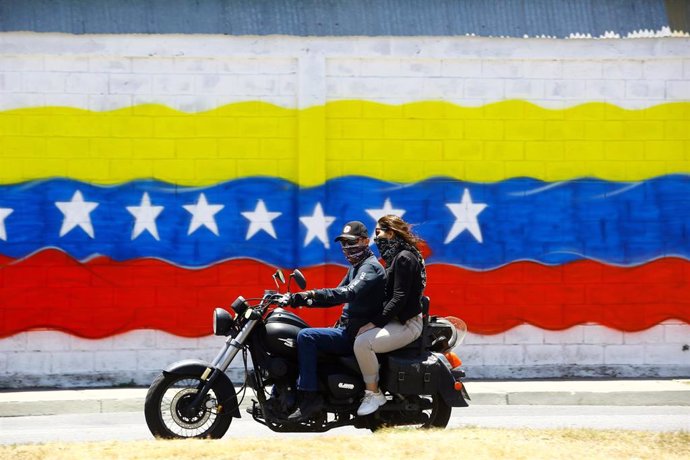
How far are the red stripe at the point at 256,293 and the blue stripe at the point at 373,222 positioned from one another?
135 millimetres

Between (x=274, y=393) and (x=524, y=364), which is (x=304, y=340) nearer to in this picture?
(x=274, y=393)

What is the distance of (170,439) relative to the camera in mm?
7570

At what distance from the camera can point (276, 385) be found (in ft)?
25.3

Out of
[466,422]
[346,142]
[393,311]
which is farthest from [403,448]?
[346,142]

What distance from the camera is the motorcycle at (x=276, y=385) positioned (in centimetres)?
764

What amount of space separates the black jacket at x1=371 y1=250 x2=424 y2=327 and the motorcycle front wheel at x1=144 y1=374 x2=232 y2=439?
1.33 meters

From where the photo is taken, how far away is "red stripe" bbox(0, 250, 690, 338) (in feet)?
39.7

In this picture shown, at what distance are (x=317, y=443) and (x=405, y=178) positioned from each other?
5774mm

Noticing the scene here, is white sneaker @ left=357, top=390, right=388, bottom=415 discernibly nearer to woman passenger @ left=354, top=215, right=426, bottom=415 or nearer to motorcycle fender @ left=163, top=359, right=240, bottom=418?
woman passenger @ left=354, top=215, right=426, bottom=415

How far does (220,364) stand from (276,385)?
422 millimetres

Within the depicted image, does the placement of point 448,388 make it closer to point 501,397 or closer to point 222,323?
point 222,323

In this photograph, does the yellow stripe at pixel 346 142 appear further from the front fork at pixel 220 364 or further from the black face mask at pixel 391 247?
the front fork at pixel 220 364

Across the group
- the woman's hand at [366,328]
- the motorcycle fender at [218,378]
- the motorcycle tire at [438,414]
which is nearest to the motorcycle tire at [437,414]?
the motorcycle tire at [438,414]

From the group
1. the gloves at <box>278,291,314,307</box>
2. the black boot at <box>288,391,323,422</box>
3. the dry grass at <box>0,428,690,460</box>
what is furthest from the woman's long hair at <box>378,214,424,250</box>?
the dry grass at <box>0,428,690,460</box>
